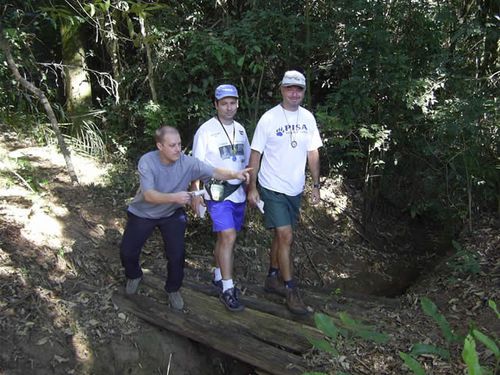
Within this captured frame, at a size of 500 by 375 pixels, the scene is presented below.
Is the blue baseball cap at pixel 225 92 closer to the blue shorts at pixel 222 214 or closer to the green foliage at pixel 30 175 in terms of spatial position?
the blue shorts at pixel 222 214

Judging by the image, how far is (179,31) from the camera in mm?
7477

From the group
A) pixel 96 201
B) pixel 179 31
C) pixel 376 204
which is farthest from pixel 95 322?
pixel 376 204

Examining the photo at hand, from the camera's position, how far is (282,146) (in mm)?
4551

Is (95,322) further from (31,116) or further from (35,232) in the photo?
(31,116)

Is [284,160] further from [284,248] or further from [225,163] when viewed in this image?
[284,248]

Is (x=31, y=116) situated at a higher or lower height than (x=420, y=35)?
lower

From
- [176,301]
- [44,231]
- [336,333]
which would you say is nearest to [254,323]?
[176,301]

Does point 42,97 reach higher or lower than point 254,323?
higher

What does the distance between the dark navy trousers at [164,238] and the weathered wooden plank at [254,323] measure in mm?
389

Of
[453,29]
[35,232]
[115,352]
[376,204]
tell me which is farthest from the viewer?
[376,204]

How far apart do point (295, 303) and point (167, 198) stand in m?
1.70

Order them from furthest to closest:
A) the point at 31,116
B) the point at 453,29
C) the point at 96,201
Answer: the point at 31,116 → the point at 453,29 → the point at 96,201

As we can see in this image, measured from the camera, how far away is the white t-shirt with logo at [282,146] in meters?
4.54

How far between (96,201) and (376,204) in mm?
5111
